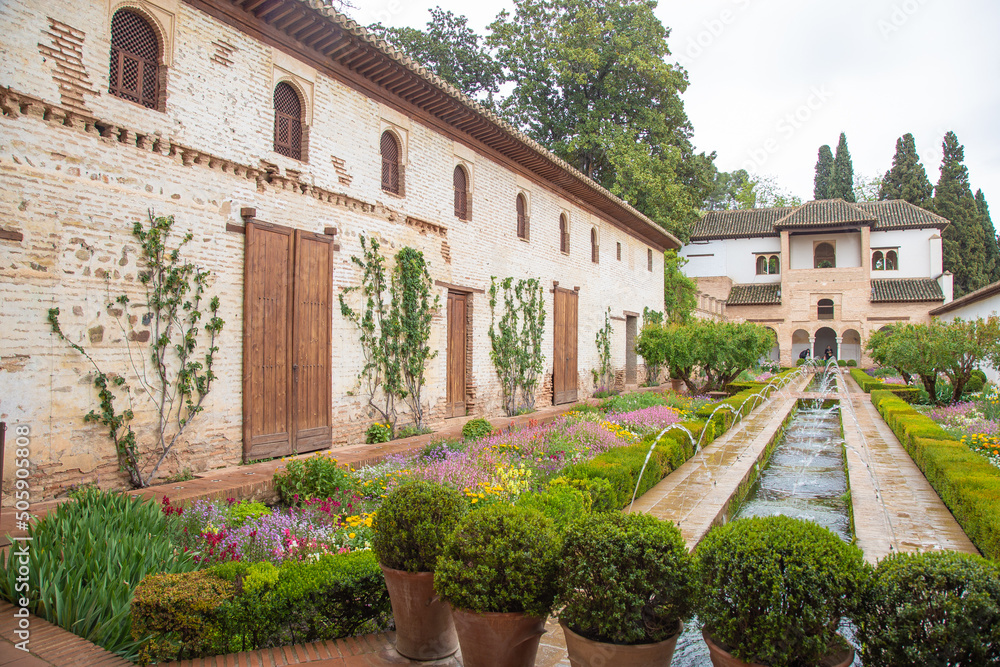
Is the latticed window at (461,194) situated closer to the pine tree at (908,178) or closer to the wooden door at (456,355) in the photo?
the wooden door at (456,355)

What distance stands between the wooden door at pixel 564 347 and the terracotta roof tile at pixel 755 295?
2530cm

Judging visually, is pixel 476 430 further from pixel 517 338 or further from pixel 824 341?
pixel 824 341

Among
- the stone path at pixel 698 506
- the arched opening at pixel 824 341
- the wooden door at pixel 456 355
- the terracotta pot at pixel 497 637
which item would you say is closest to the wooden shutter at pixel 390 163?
the wooden door at pixel 456 355

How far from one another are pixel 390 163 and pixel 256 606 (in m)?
8.18

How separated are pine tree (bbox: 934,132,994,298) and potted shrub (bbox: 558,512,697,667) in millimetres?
43884

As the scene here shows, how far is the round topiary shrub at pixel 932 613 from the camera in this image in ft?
6.85

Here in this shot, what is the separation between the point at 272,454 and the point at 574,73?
22.0 m

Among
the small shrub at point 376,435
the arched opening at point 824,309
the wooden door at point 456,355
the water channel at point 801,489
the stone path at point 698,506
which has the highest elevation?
the arched opening at point 824,309

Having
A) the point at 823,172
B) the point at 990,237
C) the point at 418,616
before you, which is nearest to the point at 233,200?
the point at 418,616

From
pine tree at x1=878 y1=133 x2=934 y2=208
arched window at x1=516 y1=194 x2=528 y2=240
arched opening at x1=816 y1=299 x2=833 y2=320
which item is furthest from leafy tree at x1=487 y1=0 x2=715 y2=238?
pine tree at x1=878 y1=133 x2=934 y2=208

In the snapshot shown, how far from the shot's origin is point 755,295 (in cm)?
3878

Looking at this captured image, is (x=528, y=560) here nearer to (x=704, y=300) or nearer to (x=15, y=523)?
(x=15, y=523)

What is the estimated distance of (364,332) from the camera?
366 inches

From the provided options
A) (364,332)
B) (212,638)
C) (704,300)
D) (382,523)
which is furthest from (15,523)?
(704,300)
